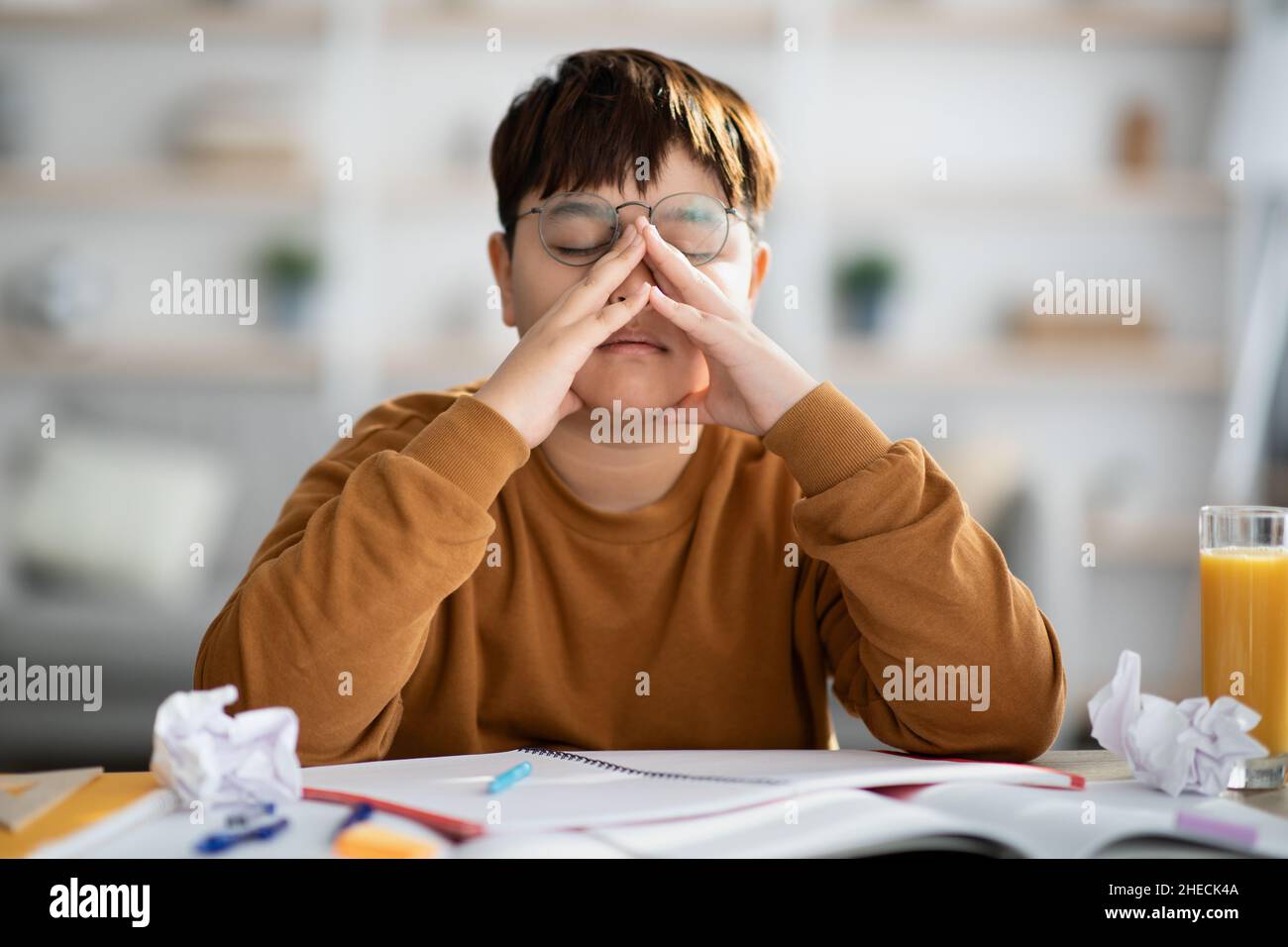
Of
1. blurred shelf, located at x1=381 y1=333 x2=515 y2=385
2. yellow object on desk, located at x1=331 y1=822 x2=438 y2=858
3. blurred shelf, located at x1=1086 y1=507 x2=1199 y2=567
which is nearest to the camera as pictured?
yellow object on desk, located at x1=331 y1=822 x2=438 y2=858

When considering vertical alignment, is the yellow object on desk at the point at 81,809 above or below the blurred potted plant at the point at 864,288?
below

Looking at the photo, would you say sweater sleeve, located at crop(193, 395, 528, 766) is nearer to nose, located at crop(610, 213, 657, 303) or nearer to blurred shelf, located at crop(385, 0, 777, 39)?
nose, located at crop(610, 213, 657, 303)

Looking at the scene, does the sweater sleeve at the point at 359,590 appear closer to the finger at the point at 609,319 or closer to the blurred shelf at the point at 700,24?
the finger at the point at 609,319

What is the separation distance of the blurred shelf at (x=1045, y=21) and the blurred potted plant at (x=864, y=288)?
2.25 ft

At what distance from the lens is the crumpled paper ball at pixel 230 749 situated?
734mm

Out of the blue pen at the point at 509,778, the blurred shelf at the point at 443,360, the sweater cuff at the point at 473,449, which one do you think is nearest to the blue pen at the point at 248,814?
the blue pen at the point at 509,778

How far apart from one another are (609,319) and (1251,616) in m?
0.55

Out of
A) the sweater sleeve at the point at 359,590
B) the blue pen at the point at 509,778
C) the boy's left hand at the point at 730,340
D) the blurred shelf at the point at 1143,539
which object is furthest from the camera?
the blurred shelf at the point at 1143,539

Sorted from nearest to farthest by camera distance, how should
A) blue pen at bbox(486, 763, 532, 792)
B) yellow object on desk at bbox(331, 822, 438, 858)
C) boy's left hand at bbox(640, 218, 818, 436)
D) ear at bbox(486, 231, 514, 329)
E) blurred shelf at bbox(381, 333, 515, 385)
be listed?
yellow object on desk at bbox(331, 822, 438, 858)
blue pen at bbox(486, 763, 532, 792)
boy's left hand at bbox(640, 218, 818, 436)
ear at bbox(486, 231, 514, 329)
blurred shelf at bbox(381, 333, 515, 385)

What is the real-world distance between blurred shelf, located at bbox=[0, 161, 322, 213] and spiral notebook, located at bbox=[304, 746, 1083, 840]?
3.06 m

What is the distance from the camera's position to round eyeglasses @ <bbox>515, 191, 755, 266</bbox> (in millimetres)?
1104

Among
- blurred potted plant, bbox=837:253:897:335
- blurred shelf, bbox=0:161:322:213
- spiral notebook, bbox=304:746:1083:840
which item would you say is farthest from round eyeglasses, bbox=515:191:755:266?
blurred shelf, bbox=0:161:322:213

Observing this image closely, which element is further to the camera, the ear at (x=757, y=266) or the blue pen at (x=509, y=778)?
the ear at (x=757, y=266)

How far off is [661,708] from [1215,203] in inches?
126
